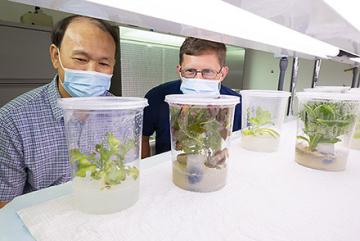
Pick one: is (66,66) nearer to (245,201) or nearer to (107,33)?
(107,33)

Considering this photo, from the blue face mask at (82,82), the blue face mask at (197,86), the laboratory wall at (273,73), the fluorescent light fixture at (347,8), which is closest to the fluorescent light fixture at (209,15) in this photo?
the fluorescent light fixture at (347,8)

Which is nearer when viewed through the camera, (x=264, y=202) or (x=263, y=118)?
(x=264, y=202)

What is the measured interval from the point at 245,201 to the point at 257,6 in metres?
0.30

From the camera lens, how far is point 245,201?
393 mm

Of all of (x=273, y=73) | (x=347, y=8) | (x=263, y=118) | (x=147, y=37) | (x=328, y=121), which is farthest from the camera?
(x=273, y=73)

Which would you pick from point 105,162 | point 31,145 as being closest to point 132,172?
point 105,162

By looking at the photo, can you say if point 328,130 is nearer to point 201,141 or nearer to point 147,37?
point 201,141

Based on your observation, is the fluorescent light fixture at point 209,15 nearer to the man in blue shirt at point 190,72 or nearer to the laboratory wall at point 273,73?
the man in blue shirt at point 190,72

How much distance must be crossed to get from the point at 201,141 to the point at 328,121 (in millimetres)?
338

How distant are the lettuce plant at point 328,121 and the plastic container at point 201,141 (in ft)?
0.83

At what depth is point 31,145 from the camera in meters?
0.75

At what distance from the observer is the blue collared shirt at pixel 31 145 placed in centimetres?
73

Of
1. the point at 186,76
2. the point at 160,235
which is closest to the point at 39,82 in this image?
the point at 186,76

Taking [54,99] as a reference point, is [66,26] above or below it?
above
